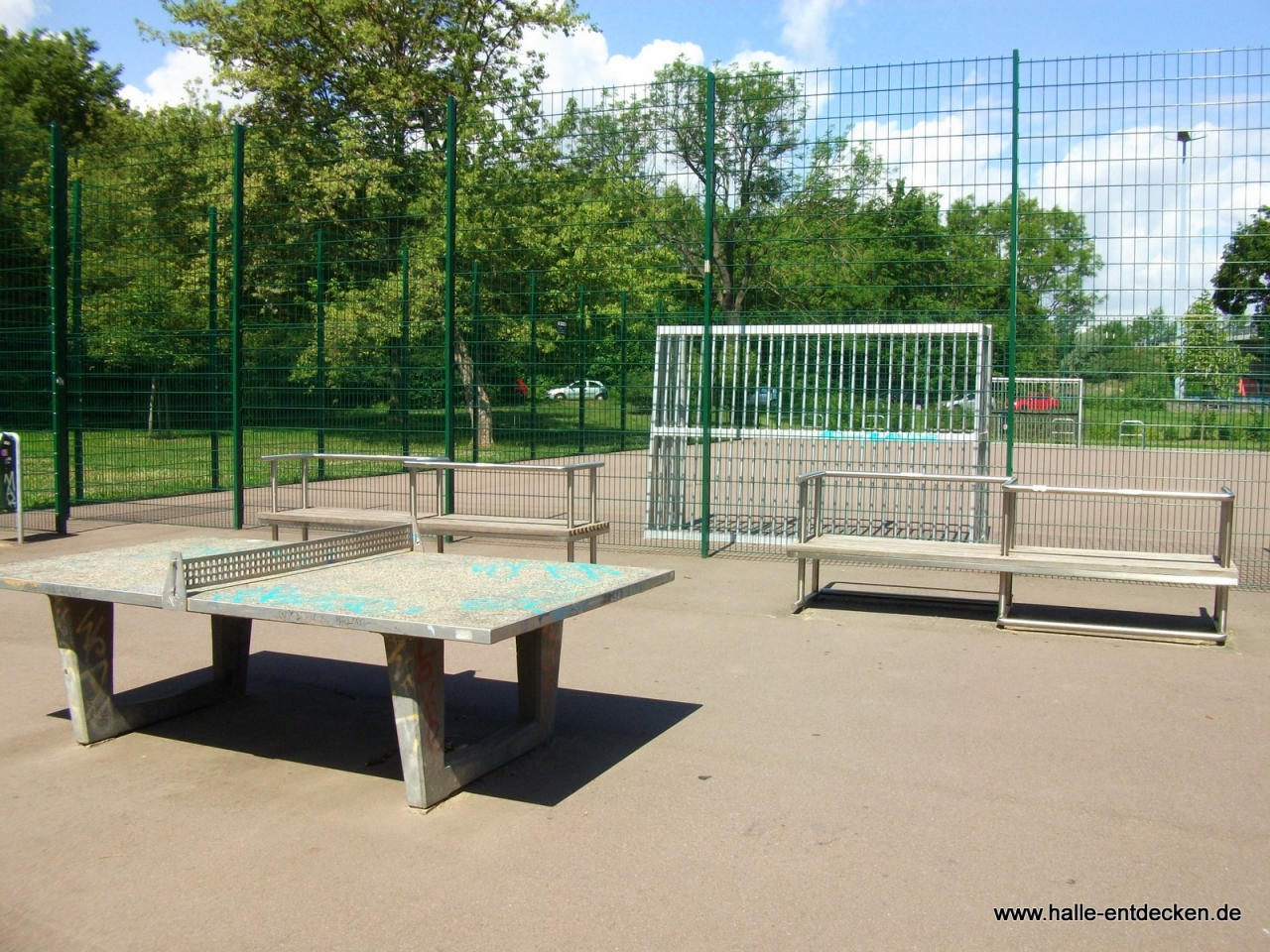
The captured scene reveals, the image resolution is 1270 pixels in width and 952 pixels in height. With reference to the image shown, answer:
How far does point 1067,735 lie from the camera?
523 centimetres

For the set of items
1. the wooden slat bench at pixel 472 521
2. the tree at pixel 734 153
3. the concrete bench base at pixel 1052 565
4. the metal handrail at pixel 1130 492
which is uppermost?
the tree at pixel 734 153

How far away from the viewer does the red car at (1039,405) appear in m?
9.48

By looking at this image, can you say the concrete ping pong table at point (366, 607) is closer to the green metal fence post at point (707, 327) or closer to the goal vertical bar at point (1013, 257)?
the green metal fence post at point (707, 327)

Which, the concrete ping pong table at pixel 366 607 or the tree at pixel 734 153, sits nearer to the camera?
the concrete ping pong table at pixel 366 607

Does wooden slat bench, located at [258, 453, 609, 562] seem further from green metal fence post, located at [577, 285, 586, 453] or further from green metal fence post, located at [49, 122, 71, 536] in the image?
green metal fence post, located at [49, 122, 71, 536]

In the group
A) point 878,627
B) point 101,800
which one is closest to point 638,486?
point 878,627

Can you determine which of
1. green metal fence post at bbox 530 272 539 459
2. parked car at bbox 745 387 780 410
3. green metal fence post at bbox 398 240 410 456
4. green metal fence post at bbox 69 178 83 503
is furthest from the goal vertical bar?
green metal fence post at bbox 69 178 83 503

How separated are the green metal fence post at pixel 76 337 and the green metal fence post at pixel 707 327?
735 centimetres

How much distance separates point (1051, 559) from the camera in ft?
23.6

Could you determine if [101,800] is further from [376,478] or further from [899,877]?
[376,478]

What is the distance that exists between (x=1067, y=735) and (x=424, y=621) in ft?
10.5

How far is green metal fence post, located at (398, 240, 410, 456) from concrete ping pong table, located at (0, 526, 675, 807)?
6151 mm

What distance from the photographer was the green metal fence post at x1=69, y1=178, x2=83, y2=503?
41.2 feet

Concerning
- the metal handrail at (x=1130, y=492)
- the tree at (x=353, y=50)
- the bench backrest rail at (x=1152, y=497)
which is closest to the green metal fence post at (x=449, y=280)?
the bench backrest rail at (x=1152, y=497)
